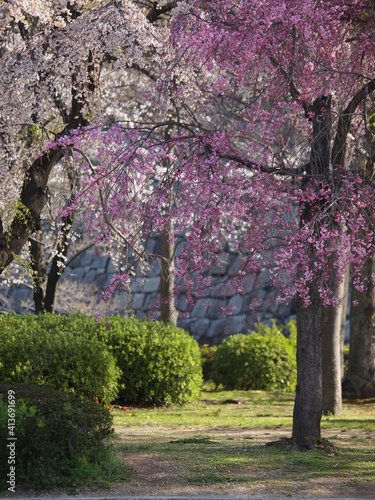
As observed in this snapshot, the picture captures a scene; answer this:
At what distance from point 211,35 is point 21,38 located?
416 centimetres

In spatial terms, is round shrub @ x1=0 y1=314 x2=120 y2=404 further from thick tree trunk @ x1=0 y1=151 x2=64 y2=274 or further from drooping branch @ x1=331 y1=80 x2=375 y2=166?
drooping branch @ x1=331 y1=80 x2=375 y2=166

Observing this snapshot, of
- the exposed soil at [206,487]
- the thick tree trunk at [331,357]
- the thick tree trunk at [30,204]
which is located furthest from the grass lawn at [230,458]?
the thick tree trunk at [30,204]

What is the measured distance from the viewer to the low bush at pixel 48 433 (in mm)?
5340

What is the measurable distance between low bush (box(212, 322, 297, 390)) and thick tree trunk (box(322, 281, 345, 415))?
3.20 meters

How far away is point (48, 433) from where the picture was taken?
543 centimetres

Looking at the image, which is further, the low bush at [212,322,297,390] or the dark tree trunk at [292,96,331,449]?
the low bush at [212,322,297,390]

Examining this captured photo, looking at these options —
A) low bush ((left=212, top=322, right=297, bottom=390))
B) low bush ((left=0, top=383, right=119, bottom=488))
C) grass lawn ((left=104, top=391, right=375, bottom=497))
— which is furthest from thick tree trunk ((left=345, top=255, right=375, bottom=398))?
low bush ((left=0, top=383, right=119, bottom=488))

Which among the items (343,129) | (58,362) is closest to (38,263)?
(58,362)

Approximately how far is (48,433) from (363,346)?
27.9 ft

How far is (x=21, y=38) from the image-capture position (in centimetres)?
988

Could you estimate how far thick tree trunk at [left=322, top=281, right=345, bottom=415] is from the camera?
10414mm

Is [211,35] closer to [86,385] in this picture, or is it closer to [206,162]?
[206,162]

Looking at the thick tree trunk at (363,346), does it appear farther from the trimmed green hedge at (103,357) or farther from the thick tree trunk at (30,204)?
the thick tree trunk at (30,204)

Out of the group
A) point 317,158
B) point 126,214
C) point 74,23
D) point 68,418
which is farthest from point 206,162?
point 74,23
